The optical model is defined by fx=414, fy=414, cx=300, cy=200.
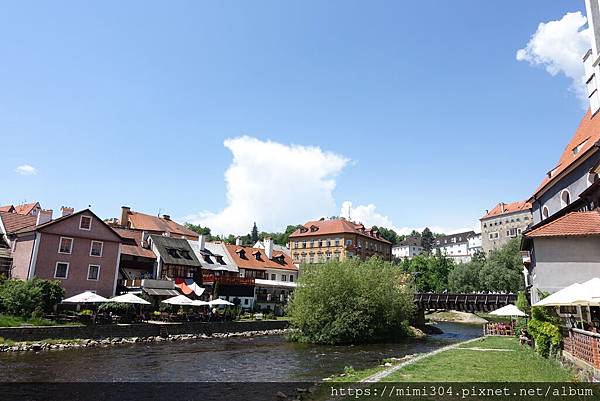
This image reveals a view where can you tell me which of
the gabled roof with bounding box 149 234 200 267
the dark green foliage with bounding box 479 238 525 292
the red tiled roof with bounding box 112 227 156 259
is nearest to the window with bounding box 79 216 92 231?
the red tiled roof with bounding box 112 227 156 259

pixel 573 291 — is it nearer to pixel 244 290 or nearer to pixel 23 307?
pixel 23 307

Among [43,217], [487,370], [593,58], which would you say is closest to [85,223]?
[43,217]

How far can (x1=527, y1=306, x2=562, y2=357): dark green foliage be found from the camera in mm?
15406

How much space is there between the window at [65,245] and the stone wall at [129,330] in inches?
409

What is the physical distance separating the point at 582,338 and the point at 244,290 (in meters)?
42.8

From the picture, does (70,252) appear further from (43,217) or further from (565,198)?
(565,198)

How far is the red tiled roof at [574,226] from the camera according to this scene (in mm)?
20984

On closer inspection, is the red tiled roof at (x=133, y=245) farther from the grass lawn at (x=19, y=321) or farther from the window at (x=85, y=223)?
the grass lawn at (x=19, y=321)

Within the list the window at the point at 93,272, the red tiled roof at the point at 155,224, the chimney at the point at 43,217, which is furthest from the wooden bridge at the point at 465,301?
the chimney at the point at 43,217

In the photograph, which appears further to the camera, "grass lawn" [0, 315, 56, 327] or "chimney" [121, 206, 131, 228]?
"chimney" [121, 206, 131, 228]

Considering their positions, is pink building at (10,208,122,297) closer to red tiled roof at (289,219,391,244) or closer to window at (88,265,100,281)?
window at (88,265,100,281)

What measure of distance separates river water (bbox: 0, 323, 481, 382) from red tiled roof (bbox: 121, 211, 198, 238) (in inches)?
1340

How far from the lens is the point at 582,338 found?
12.2 meters

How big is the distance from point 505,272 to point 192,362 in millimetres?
62509
